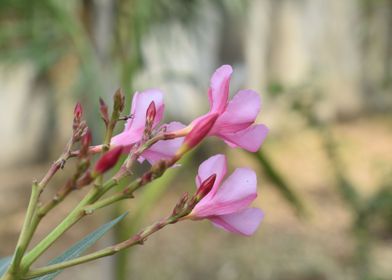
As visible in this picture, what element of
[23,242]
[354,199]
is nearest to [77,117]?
[23,242]

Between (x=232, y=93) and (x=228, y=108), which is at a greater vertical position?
(x=228, y=108)

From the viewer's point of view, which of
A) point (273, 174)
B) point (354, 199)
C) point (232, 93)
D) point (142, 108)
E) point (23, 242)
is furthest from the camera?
point (232, 93)

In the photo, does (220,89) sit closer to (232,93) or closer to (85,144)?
(85,144)

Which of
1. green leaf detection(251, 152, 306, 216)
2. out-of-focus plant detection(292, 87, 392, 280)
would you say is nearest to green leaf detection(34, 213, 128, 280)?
green leaf detection(251, 152, 306, 216)

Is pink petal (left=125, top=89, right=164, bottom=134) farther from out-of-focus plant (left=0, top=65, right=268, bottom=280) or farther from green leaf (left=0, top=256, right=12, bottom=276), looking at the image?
green leaf (left=0, top=256, right=12, bottom=276)

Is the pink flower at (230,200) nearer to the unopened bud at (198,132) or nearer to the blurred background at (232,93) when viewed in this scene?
the unopened bud at (198,132)
